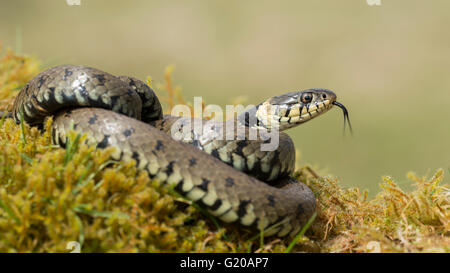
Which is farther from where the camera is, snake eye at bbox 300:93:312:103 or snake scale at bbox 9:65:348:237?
snake eye at bbox 300:93:312:103

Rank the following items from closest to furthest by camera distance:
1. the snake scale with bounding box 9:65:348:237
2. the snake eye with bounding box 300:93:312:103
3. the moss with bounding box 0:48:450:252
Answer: the moss with bounding box 0:48:450:252
the snake scale with bounding box 9:65:348:237
the snake eye with bounding box 300:93:312:103

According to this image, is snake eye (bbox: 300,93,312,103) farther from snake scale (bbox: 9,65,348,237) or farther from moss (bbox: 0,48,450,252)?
moss (bbox: 0,48,450,252)

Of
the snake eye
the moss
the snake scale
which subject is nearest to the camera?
the moss

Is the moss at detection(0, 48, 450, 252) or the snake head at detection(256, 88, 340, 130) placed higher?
the snake head at detection(256, 88, 340, 130)

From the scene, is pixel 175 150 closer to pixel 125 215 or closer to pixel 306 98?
pixel 125 215

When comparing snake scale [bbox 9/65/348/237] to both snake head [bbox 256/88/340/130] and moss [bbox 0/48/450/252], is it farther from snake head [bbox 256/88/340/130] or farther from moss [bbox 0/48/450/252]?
snake head [bbox 256/88/340/130]

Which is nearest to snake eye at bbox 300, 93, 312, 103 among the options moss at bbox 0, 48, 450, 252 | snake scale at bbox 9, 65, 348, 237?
snake scale at bbox 9, 65, 348, 237

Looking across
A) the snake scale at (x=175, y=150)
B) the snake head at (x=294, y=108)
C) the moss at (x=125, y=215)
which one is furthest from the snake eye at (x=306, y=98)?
the moss at (x=125, y=215)
